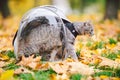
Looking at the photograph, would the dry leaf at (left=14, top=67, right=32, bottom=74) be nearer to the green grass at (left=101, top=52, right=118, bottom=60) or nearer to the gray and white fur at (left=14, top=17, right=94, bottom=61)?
the gray and white fur at (left=14, top=17, right=94, bottom=61)

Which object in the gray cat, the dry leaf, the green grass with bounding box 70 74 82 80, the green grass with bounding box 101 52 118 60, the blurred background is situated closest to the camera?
the green grass with bounding box 70 74 82 80

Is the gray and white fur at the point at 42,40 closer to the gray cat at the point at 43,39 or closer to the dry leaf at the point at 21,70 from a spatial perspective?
the gray cat at the point at 43,39

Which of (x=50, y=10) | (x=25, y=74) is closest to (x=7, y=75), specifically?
(x=25, y=74)

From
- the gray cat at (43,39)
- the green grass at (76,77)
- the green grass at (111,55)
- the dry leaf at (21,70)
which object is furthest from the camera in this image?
the green grass at (111,55)

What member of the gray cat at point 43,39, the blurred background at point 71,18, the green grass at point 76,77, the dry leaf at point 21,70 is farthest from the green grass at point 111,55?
the blurred background at point 71,18

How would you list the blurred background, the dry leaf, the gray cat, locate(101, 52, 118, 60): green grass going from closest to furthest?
the dry leaf → the gray cat → locate(101, 52, 118, 60): green grass → the blurred background

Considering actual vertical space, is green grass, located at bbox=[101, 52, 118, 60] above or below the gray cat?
below

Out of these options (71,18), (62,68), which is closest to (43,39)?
(62,68)

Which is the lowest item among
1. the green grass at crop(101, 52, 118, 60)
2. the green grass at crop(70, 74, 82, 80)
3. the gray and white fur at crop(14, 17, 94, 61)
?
the green grass at crop(70, 74, 82, 80)

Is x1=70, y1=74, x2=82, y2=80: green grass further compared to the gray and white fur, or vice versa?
the gray and white fur

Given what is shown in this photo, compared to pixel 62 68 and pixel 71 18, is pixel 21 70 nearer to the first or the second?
pixel 62 68

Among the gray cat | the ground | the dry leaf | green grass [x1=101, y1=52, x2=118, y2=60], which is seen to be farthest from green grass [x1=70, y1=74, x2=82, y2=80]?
green grass [x1=101, y1=52, x2=118, y2=60]

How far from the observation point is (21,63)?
5941mm

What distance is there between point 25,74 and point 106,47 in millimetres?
2758
